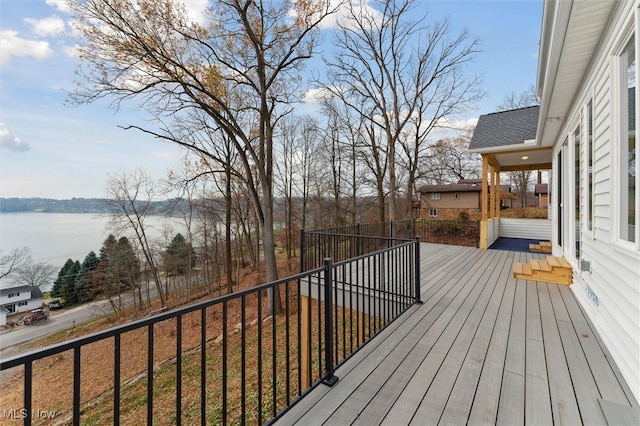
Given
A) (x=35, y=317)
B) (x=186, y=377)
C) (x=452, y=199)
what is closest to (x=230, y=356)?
(x=186, y=377)

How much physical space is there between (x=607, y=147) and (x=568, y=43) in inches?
41.3

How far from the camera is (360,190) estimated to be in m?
16.7

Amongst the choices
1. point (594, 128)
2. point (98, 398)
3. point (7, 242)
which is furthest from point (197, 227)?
point (594, 128)

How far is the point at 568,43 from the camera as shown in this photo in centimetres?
250

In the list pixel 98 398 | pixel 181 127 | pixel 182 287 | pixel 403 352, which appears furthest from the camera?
pixel 182 287

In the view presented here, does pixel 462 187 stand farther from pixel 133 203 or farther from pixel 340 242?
pixel 133 203

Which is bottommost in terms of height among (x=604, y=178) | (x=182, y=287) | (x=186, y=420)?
(x=182, y=287)

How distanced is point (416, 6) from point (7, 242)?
18.1 metres

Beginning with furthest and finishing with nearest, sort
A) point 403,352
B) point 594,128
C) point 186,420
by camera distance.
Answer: point 186,420 → point 594,128 → point 403,352

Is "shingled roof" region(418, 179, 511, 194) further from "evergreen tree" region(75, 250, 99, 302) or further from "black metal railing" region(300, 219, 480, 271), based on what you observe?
"evergreen tree" region(75, 250, 99, 302)

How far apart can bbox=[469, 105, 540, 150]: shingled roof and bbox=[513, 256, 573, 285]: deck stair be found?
3794mm

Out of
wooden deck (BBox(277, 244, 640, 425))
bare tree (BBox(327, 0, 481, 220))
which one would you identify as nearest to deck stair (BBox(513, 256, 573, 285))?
wooden deck (BBox(277, 244, 640, 425))

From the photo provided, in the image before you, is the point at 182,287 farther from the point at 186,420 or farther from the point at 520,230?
the point at 520,230

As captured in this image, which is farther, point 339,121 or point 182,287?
point 182,287
